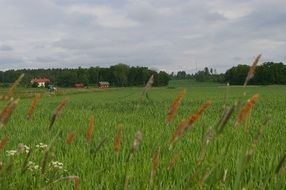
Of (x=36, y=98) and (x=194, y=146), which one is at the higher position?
(x=36, y=98)

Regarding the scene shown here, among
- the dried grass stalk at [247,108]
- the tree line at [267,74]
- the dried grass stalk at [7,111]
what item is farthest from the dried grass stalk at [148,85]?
the tree line at [267,74]

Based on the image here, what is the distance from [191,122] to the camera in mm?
1402

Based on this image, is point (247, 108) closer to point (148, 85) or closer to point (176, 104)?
point (176, 104)

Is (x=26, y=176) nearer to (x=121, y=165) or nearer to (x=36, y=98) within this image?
(x=121, y=165)

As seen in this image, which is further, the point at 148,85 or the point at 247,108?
the point at 148,85

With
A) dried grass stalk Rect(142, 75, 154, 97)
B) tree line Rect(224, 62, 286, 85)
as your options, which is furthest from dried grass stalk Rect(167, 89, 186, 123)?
tree line Rect(224, 62, 286, 85)

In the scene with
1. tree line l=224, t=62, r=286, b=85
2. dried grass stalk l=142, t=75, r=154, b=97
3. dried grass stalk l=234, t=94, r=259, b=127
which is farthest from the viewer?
tree line l=224, t=62, r=286, b=85

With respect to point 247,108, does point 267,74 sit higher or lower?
higher

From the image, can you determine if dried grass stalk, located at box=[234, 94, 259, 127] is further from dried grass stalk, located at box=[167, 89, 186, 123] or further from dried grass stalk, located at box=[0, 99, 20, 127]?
dried grass stalk, located at box=[0, 99, 20, 127]

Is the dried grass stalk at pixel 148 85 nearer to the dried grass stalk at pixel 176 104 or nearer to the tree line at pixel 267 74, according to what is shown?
the dried grass stalk at pixel 176 104

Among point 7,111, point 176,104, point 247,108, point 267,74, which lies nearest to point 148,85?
point 176,104

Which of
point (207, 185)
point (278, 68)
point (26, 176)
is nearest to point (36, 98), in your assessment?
point (207, 185)

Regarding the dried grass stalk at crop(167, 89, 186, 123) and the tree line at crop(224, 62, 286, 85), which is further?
the tree line at crop(224, 62, 286, 85)

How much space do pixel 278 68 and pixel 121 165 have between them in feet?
445
